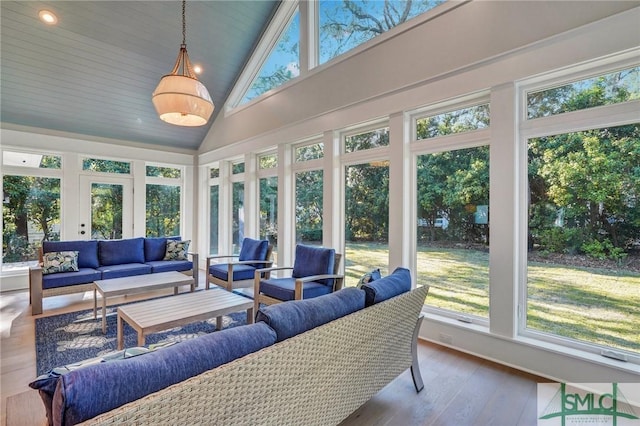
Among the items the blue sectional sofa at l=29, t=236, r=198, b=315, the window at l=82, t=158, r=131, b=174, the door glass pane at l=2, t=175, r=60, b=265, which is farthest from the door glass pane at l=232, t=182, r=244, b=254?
the door glass pane at l=2, t=175, r=60, b=265

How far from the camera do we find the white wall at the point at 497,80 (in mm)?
2225

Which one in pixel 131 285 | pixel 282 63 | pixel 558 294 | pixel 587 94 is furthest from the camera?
pixel 282 63

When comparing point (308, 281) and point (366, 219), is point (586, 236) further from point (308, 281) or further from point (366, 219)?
point (308, 281)

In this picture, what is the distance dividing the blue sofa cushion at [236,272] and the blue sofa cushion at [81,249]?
182 centimetres

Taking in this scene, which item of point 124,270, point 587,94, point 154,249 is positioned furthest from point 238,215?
point 587,94

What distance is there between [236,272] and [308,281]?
4.19ft

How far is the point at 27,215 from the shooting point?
519 cm

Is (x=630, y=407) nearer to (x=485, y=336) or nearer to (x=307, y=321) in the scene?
(x=485, y=336)

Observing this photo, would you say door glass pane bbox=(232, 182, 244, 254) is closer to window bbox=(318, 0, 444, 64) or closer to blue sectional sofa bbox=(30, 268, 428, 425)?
window bbox=(318, 0, 444, 64)

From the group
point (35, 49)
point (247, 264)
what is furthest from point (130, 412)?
point (35, 49)

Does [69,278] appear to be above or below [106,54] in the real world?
below

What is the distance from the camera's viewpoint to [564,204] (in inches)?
97.4

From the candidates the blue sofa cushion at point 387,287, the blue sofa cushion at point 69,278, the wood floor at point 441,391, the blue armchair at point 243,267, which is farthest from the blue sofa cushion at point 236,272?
the blue sofa cushion at point 387,287

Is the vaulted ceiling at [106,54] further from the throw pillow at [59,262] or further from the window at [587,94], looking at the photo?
the window at [587,94]
